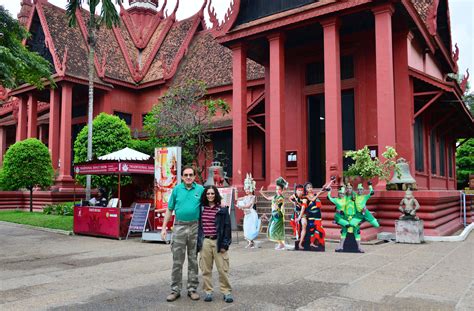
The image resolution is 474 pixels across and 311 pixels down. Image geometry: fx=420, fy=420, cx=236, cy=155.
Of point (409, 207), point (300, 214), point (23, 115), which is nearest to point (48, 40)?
point (23, 115)

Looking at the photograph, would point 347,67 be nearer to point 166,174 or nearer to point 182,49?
point 166,174

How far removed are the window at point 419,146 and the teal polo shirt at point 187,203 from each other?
12936 millimetres

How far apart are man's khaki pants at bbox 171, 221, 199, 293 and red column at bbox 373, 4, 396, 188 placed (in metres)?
8.05

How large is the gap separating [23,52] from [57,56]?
11.4 m

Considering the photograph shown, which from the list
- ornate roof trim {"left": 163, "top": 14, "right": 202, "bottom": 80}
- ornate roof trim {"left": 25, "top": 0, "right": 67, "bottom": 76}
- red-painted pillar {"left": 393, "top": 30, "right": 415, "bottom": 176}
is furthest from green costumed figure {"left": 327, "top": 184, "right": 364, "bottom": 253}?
ornate roof trim {"left": 25, "top": 0, "right": 67, "bottom": 76}

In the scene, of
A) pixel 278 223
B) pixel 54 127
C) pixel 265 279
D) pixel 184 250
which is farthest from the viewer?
pixel 54 127

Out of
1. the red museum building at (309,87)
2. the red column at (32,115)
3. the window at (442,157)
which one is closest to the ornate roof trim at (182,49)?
the red museum building at (309,87)

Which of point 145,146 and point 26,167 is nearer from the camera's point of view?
point 26,167

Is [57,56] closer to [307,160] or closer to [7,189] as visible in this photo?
[7,189]

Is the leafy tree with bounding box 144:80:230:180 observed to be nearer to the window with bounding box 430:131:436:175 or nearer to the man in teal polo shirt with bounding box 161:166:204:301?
the window with bounding box 430:131:436:175

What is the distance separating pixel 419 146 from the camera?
56.0ft

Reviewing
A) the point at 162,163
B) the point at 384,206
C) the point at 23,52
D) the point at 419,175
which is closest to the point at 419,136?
the point at 419,175

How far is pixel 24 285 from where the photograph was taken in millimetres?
6527

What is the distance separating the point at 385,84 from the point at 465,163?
28.1 meters
